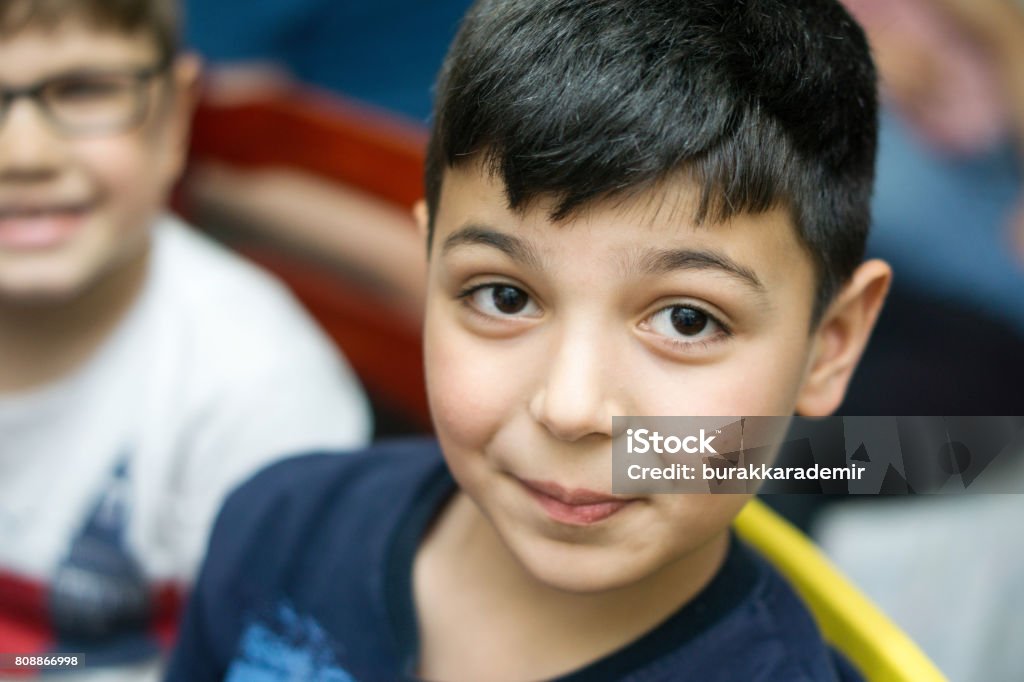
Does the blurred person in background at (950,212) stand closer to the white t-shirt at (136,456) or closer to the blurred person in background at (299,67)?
the blurred person in background at (299,67)

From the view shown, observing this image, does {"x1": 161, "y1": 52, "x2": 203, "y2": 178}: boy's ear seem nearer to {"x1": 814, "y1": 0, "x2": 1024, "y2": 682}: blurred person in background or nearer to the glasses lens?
the glasses lens

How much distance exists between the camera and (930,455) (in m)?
0.79

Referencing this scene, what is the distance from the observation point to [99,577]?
112cm

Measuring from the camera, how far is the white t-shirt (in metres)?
1.13

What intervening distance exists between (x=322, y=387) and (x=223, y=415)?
0.35ft

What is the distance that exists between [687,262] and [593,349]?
7 centimetres

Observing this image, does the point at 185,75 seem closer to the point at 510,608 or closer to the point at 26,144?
the point at 26,144

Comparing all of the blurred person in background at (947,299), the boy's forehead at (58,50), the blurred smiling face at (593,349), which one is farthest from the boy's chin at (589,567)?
the blurred person in background at (947,299)

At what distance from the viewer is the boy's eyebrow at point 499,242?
0.63 m

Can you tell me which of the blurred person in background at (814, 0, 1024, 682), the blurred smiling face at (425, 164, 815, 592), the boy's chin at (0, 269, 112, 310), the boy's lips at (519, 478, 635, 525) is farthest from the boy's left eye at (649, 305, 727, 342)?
the blurred person in background at (814, 0, 1024, 682)

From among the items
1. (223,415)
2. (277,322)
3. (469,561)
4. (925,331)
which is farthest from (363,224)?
(925,331)

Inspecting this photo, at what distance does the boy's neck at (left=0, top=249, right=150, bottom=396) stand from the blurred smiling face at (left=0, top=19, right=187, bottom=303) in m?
0.05

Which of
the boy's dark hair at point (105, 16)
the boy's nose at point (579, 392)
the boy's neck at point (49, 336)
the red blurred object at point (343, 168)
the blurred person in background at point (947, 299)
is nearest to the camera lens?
the boy's nose at point (579, 392)

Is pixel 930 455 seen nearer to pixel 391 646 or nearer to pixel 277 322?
pixel 391 646
